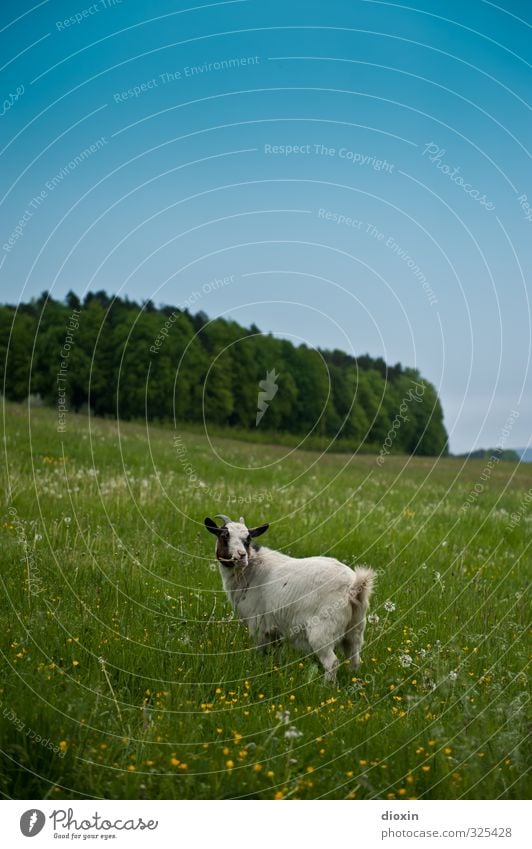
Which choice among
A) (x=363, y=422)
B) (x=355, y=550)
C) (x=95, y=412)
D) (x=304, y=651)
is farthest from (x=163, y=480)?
(x=95, y=412)

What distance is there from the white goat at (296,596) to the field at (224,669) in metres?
0.30

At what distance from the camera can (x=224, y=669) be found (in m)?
8.48

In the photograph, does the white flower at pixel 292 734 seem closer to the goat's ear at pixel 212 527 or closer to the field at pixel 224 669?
the field at pixel 224 669

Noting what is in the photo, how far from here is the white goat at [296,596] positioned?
8.29 metres

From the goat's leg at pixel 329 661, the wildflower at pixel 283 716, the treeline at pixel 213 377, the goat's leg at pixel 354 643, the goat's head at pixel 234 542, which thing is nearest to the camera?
the wildflower at pixel 283 716

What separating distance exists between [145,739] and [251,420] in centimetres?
3150

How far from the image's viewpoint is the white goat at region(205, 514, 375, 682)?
8.29 meters

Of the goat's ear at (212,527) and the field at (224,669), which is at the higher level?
the goat's ear at (212,527)

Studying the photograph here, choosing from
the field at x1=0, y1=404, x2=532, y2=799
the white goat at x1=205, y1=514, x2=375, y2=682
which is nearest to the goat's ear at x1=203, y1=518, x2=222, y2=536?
the white goat at x1=205, y1=514, x2=375, y2=682

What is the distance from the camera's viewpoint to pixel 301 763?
6480mm

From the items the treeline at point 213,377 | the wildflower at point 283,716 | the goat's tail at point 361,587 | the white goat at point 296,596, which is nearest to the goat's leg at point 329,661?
the white goat at point 296,596

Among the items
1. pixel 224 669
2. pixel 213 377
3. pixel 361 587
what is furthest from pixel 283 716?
pixel 213 377

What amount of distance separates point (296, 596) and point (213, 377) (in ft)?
93.5

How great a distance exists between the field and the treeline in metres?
18.3
